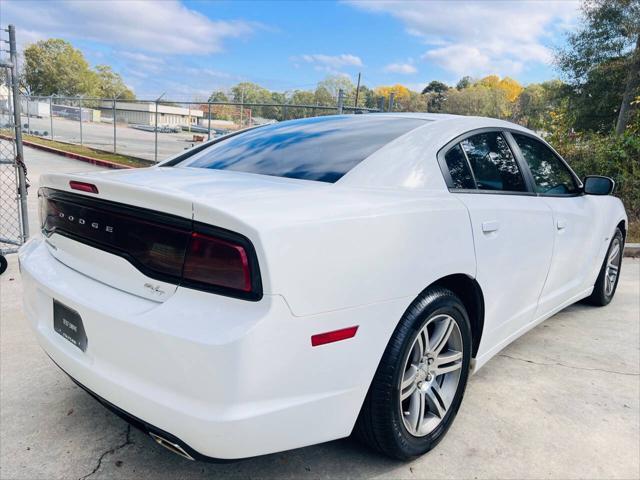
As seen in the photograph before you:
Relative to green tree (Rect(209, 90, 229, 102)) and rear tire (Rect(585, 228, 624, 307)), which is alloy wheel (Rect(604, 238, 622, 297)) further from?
green tree (Rect(209, 90, 229, 102))

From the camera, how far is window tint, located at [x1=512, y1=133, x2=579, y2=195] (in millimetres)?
3111

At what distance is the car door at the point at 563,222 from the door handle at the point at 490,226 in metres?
0.75

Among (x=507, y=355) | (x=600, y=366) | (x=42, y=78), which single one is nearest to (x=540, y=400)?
(x=507, y=355)

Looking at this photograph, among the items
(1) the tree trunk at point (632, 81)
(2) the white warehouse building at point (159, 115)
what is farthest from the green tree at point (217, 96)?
(1) the tree trunk at point (632, 81)

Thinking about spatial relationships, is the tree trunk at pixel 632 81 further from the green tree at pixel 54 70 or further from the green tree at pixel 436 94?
the green tree at pixel 54 70

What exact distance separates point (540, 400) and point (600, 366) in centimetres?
79

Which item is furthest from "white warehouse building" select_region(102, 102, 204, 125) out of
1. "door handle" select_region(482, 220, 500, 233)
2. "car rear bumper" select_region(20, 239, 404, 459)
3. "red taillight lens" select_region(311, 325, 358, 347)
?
"red taillight lens" select_region(311, 325, 358, 347)

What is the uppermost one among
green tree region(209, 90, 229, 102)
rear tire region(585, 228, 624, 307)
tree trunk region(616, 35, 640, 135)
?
tree trunk region(616, 35, 640, 135)

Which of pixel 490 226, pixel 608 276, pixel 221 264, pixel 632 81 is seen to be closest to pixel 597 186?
pixel 608 276

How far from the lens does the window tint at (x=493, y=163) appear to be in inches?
102

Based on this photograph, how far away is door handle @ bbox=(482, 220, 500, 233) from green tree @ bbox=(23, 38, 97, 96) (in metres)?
83.4

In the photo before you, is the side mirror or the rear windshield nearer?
the rear windshield

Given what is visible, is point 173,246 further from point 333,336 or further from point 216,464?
point 216,464

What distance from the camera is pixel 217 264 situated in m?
1.58
